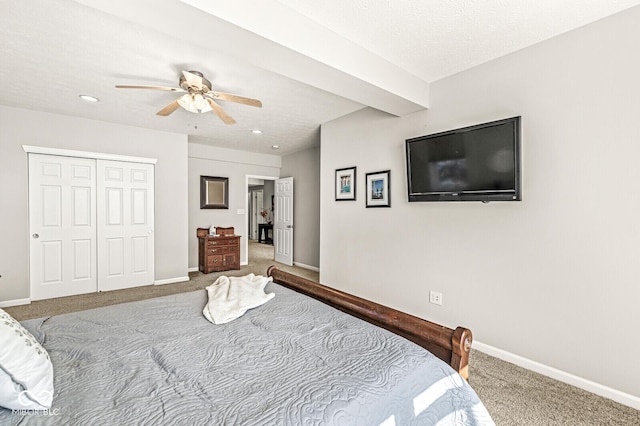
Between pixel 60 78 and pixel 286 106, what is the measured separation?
223 cm

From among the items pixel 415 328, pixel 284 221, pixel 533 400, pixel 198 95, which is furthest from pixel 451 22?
pixel 284 221

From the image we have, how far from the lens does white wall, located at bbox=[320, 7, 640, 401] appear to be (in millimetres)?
1879

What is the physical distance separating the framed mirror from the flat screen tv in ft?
14.1

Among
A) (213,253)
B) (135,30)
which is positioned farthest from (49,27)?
(213,253)

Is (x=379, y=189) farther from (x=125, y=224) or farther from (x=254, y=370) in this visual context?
(x=125, y=224)

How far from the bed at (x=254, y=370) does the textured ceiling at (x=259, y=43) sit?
66.4 inches

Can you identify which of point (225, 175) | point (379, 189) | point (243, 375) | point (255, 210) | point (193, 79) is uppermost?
point (193, 79)

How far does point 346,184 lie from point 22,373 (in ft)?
11.0

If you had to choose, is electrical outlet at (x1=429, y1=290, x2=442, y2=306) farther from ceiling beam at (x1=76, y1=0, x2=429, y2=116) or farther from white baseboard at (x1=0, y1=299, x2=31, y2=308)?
white baseboard at (x1=0, y1=299, x2=31, y2=308)

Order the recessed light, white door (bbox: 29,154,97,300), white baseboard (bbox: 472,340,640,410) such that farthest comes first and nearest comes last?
→ white door (bbox: 29,154,97,300) → the recessed light → white baseboard (bbox: 472,340,640,410)

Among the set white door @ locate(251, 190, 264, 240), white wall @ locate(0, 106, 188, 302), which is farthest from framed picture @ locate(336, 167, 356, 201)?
white door @ locate(251, 190, 264, 240)

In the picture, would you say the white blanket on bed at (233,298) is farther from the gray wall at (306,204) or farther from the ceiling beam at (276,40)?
the gray wall at (306,204)

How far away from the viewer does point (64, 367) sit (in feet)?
3.76

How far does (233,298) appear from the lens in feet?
6.10
